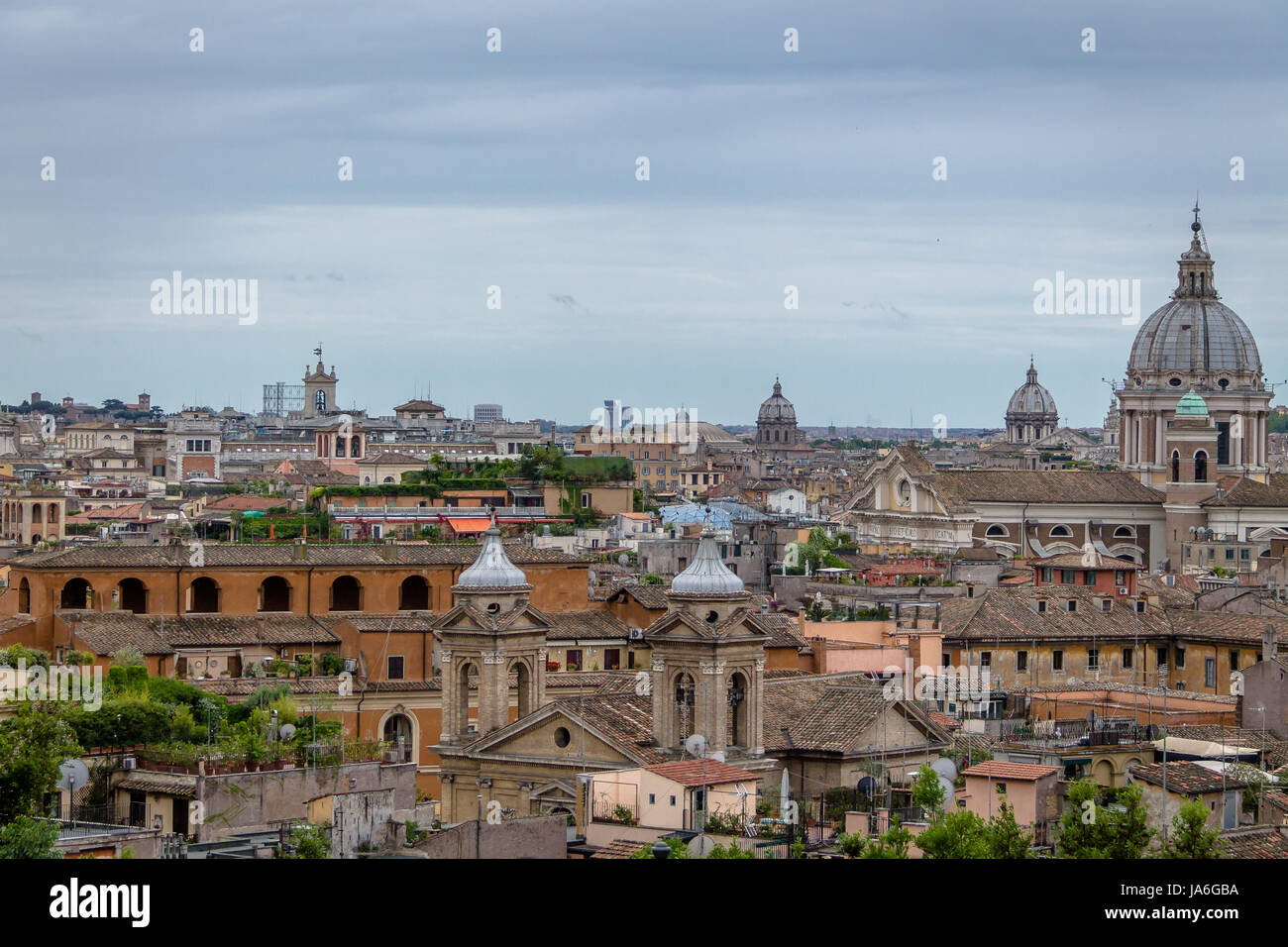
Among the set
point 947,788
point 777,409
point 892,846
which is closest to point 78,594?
point 947,788

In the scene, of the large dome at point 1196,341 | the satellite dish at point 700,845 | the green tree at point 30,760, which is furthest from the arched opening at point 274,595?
the large dome at point 1196,341

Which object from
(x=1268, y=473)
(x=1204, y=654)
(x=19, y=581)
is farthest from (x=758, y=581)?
(x=1268, y=473)

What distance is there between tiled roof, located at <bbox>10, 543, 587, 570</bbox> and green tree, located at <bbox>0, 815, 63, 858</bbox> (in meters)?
19.7

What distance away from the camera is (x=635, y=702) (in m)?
25.2

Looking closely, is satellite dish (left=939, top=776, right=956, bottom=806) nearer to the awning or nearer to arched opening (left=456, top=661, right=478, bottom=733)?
arched opening (left=456, top=661, right=478, bottom=733)

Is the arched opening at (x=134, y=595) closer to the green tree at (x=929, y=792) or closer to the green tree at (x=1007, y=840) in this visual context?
the green tree at (x=929, y=792)

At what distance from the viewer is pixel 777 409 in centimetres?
19562

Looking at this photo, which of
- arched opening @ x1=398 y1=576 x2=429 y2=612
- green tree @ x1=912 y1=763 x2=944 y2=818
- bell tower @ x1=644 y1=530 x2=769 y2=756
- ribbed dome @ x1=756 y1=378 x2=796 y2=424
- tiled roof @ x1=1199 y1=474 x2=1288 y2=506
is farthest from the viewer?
ribbed dome @ x1=756 y1=378 x2=796 y2=424

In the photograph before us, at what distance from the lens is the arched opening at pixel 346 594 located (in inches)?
1476

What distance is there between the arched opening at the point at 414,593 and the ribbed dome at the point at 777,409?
6141 inches

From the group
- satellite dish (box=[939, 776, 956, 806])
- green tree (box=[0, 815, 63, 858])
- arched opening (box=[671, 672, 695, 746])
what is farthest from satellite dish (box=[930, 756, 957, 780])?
green tree (box=[0, 815, 63, 858])

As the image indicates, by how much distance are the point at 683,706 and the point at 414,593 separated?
47.6 ft

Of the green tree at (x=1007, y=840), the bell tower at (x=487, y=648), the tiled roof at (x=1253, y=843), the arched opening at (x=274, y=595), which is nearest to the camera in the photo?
the green tree at (x=1007, y=840)

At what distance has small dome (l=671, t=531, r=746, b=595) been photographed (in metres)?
24.2
